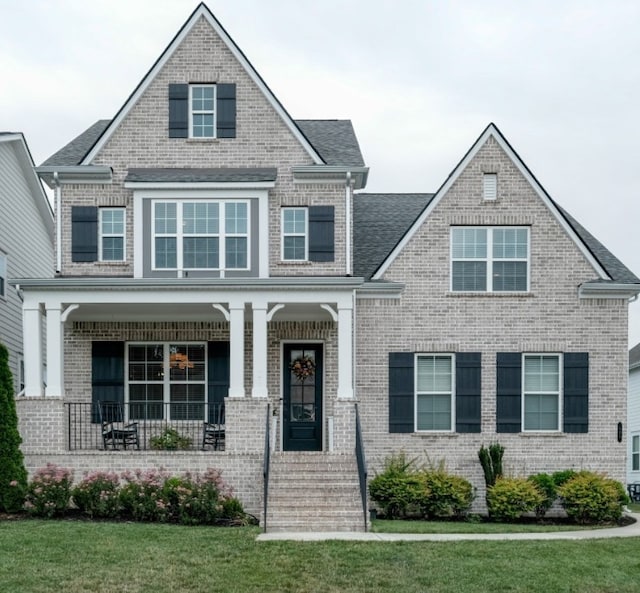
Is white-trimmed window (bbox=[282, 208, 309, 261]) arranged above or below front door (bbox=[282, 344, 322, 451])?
above

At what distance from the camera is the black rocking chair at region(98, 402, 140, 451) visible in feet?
60.1

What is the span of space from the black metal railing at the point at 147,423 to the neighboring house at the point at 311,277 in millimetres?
60

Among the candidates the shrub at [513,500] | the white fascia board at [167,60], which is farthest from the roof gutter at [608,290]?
the white fascia board at [167,60]

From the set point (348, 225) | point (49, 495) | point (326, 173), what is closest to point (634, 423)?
point (348, 225)

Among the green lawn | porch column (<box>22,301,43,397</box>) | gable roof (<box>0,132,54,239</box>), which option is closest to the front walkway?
the green lawn

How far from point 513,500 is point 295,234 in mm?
7031

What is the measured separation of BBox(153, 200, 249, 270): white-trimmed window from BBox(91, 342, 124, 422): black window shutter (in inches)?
84.4

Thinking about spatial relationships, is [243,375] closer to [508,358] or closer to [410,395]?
[410,395]

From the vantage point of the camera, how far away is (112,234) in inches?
782

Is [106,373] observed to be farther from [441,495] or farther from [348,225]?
[441,495]

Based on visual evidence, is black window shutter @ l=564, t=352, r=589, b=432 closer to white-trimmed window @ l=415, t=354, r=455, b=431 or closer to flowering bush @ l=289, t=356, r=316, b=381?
white-trimmed window @ l=415, t=354, r=455, b=431

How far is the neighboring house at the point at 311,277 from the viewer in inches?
766

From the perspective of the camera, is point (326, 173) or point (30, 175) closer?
point (326, 173)

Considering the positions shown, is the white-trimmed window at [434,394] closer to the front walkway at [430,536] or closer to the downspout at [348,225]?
the downspout at [348,225]
